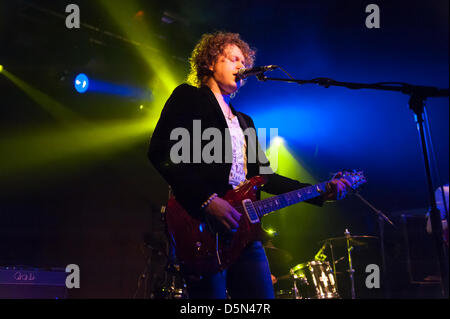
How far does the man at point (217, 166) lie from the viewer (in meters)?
2.04

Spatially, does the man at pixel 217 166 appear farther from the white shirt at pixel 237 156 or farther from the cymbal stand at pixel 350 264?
the cymbal stand at pixel 350 264

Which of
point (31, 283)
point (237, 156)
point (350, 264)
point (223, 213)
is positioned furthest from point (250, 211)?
point (350, 264)

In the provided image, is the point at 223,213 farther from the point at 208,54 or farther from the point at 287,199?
the point at 208,54

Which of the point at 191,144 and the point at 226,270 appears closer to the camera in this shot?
the point at 226,270

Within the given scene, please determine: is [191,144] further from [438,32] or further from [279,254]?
[438,32]

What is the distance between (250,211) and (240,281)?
40 cm

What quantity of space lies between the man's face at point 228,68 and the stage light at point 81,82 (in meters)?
4.21

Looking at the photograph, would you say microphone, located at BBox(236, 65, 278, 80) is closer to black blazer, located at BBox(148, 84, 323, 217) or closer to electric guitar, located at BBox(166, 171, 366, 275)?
black blazer, located at BBox(148, 84, 323, 217)

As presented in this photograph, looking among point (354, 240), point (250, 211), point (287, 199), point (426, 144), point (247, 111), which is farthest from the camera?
point (247, 111)

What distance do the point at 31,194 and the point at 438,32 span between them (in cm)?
713

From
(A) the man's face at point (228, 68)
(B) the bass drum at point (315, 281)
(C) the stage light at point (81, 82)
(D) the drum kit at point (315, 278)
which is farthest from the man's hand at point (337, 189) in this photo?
(C) the stage light at point (81, 82)

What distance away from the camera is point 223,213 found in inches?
80.0
